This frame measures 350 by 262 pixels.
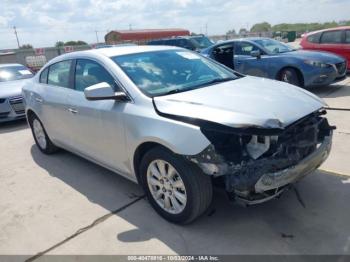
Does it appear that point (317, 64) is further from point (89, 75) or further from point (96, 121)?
point (96, 121)

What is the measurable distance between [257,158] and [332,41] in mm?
9187

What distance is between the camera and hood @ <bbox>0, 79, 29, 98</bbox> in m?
7.95

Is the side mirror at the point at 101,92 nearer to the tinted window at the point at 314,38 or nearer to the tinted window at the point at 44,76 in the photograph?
the tinted window at the point at 44,76

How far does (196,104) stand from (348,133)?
336 cm

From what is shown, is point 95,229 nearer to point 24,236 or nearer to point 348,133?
point 24,236

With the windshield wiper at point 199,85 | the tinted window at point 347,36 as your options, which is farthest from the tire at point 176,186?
the tinted window at point 347,36

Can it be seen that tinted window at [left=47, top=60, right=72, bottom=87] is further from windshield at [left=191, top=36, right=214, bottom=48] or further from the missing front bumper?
windshield at [left=191, top=36, right=214, bottom=48]

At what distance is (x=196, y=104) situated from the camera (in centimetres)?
304

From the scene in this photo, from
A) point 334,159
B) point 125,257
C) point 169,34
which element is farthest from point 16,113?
point 169,34

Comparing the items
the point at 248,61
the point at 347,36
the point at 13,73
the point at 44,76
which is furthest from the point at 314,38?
the point at 13,73

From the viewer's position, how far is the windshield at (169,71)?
3.51 meters

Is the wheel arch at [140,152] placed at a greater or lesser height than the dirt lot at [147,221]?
greater

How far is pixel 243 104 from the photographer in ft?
9.82

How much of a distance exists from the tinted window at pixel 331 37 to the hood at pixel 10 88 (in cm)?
869
